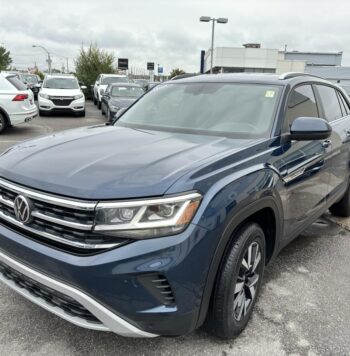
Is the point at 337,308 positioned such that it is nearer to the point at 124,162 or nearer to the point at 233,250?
the point at 233,250

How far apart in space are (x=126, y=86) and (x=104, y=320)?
43.8ft

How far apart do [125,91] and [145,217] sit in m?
13.0

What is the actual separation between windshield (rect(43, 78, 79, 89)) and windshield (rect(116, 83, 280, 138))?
1307 centimetres

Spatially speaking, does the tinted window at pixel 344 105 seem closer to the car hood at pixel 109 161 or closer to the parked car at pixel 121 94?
the car hood at pixel 109 161

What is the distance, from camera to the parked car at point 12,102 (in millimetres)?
10531

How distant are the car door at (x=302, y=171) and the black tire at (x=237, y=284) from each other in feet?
1.52

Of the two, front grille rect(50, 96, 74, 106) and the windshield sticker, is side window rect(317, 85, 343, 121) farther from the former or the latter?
front grille rect(50, 96, 74, 106)

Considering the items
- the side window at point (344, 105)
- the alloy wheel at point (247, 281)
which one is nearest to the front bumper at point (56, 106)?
the side window at point (344, 105)

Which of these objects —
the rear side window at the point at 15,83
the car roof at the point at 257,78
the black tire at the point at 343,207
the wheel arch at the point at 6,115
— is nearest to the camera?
the car roof at the point at 257,78

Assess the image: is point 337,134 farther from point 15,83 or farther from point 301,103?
point 15,83

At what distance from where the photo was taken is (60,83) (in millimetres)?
16047

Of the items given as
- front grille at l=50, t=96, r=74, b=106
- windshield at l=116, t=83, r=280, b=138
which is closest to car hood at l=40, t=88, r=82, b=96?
front grille at l=50, t=96, r=74, b=106

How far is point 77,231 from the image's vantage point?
2.07m

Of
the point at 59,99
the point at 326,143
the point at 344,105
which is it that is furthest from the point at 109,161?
the point at 59,99
